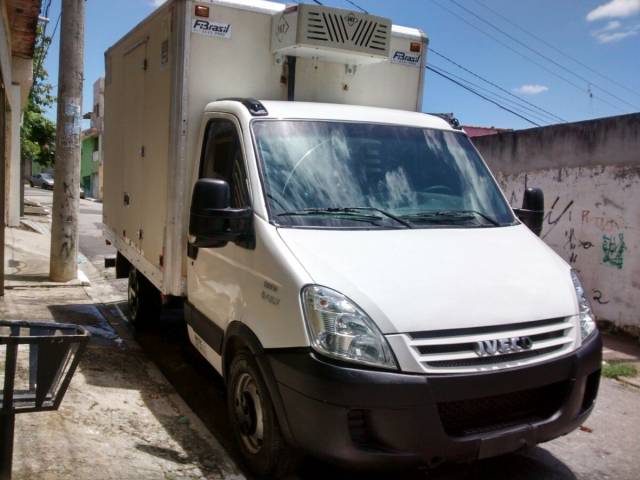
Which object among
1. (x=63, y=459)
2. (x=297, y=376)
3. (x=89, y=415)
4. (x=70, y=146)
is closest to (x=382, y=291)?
(x=297, y=376)

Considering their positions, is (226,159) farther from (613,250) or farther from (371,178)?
(613,250)

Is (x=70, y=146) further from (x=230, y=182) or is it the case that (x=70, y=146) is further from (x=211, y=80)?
(x=230, y=182)

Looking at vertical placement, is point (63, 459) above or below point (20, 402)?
below

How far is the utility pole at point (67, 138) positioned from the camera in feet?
27.6

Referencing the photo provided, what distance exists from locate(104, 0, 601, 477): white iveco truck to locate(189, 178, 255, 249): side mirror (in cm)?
1

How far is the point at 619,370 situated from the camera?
6.24m

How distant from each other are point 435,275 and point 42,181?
5060 centimetres

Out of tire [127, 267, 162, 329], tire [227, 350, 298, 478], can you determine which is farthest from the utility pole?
tire [227, 350, 298, 478]

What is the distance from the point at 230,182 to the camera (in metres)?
4.15

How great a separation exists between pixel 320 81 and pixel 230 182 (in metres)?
1.50

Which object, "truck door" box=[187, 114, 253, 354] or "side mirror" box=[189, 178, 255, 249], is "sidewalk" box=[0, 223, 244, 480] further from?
"side mirror" box=[189, 178, 255, 249]

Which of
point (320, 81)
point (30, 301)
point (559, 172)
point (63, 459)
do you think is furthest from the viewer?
point (559, 172)

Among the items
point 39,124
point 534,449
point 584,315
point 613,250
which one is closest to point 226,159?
point 584,315

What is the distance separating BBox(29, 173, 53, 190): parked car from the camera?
1889 inches
